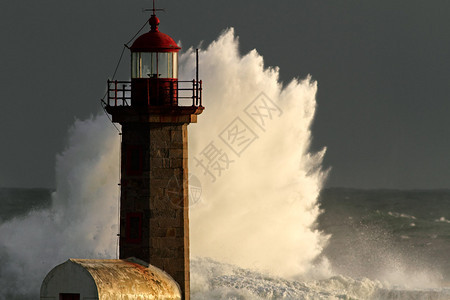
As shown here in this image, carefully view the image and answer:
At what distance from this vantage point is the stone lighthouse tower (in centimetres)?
2330

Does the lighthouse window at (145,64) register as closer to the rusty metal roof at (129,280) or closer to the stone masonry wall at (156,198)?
the stone masonry wall at (156,198)

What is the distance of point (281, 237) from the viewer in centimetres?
4562

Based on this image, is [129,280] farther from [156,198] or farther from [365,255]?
[365,255]

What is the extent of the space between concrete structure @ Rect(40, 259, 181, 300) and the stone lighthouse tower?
121 cm

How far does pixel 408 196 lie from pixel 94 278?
8567 cm

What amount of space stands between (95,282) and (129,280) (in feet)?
4.98

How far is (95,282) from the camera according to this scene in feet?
65.5

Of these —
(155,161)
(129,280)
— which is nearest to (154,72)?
(155,161)

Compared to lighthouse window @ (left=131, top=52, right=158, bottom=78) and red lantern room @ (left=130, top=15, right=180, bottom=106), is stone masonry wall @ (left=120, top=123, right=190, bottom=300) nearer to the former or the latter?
red lantern room @ (left=130, top=15, right=180, bottom=106)

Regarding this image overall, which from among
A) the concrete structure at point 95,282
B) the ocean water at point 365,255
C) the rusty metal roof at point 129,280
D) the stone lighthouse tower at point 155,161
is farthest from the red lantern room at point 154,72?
the ocean water at point 365,255

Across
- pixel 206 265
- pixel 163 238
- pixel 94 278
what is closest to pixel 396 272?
pixel 206 265

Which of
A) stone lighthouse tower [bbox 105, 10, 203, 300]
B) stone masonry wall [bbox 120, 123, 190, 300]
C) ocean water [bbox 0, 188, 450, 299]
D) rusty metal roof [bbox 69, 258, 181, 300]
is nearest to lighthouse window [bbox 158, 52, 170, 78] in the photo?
stone lighthouse tower [bbox 105, 10, 203, 300]

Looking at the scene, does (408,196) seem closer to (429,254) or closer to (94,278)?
(429,254)

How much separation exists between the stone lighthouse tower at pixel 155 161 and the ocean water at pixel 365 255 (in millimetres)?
9007
